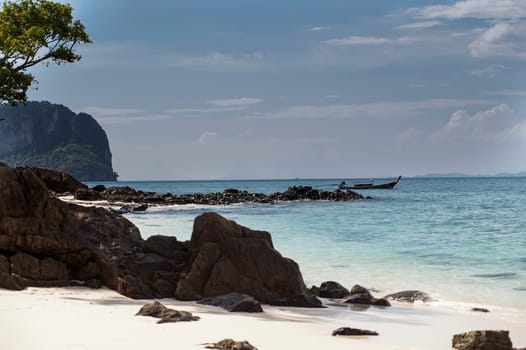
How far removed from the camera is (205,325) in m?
10.6

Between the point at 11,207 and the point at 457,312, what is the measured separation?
32.3 feet

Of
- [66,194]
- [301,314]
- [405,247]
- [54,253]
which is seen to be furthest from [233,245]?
[66,194]

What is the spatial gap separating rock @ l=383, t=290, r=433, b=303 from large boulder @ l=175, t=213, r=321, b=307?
7.53 feet

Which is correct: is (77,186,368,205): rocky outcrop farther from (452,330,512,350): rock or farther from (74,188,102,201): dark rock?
(452,330,512,350): rock

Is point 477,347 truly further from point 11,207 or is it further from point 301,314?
point 11,207

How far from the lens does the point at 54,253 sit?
14492 millimetres

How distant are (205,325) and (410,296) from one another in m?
6.43

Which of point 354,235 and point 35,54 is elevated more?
point 35,54

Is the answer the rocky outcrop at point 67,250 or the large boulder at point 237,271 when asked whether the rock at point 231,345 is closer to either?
the large boulder at point 237,271

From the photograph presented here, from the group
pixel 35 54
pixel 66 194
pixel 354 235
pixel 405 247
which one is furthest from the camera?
pixel 66 194

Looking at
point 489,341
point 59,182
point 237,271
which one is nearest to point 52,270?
point 237,271

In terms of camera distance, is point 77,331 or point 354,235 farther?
point 354,235

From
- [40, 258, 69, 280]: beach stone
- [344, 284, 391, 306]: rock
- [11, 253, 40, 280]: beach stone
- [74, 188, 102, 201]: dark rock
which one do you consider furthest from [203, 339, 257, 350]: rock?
[74, 188, 102, 201]: dark rock

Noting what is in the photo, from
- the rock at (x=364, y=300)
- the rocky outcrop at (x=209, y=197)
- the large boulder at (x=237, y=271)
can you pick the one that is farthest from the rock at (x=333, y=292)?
the rocky outcrop at (x=209, y=197)
